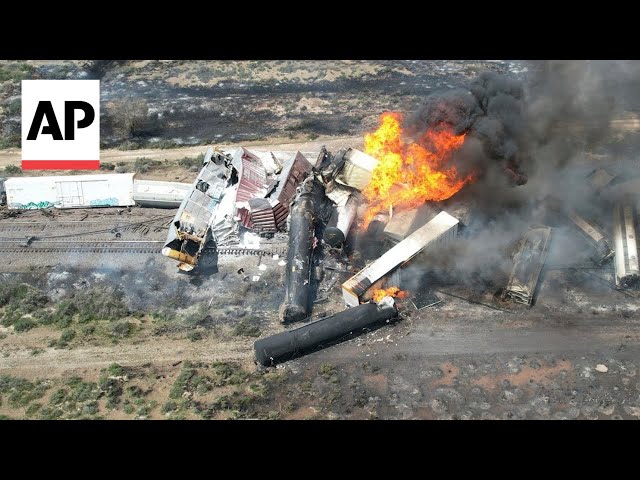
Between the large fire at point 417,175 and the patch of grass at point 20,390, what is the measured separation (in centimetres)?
1844

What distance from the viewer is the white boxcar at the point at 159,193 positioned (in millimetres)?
Result: 33500

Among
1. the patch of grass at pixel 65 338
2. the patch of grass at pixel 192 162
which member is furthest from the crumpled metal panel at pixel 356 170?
the patch of grass at pixel 65 338

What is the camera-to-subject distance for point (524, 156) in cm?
2991

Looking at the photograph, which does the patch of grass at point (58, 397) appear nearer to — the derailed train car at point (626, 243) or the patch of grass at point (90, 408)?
the patch of grass at point (90, 408)

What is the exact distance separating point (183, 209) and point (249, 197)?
3.86m

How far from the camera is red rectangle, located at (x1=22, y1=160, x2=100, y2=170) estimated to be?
3819 cm

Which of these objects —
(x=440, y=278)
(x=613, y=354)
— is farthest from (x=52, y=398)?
(x=613, y=354)

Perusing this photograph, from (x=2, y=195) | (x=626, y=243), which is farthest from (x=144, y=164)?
(x=626, y=243)

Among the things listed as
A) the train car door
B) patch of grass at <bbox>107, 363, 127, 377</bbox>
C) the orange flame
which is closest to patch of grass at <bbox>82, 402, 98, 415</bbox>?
patch of grass at <bbox>107, 363, 127, 377</bbox>

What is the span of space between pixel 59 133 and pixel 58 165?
8.56 ft

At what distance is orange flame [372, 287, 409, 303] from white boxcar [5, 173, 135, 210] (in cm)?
1761

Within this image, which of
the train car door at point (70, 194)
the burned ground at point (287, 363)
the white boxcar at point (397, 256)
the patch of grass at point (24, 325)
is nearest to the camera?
the burned ground at point (287, 363)

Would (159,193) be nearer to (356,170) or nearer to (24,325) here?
(24,325)

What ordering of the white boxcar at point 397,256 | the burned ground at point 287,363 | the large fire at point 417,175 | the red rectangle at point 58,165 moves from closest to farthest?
the burned ground at point 287,363, the white boxcar at point 397,256, the large fire at point 417,175, the red rectangle at point 58,165
